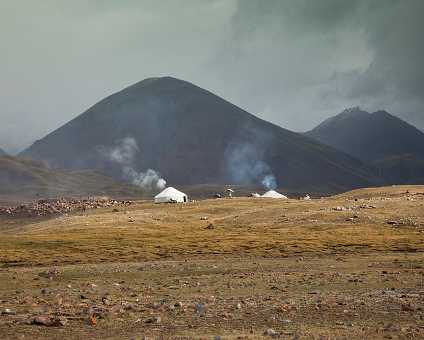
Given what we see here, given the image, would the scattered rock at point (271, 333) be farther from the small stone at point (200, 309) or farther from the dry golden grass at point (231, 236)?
the dry golden grass at point (231, 236)

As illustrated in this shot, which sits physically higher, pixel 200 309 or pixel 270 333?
pixel 200 309

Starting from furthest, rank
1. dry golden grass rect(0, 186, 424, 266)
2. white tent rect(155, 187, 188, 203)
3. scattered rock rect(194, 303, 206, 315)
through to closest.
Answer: white tent rect(155, 187, 188, 203) → dry golden grass rect(0, 186, 424, 266) → scattered rock rect(194, 303, 206, 315)

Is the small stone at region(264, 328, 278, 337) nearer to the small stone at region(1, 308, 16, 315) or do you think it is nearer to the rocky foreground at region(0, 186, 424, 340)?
the rocky foreground at region(0, 186, 424, 340)

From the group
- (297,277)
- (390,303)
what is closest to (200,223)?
(297,277)

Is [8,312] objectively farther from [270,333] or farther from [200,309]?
[270,333]

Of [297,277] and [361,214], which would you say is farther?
[361,214]

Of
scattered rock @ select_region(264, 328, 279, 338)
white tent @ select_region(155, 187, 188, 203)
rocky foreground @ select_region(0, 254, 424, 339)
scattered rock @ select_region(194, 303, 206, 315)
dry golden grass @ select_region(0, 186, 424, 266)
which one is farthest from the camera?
white tent @ select_region(155, 187, 188, 203)

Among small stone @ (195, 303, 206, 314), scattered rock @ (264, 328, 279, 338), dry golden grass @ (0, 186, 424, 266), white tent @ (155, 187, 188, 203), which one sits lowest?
Result: scattered rock @ (264, 328, 279, 338)

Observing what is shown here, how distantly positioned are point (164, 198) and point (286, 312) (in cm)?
12736

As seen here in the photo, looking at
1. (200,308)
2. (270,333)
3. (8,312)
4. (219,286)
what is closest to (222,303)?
(200,308)

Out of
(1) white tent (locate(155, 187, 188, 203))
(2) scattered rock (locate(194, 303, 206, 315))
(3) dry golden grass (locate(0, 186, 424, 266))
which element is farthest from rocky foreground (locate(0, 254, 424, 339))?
(1) white tent (locate(155, 187, 188, 203))

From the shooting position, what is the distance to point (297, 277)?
27.4 metres

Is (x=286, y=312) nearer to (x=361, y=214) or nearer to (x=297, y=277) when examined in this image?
(x=297, y=277)

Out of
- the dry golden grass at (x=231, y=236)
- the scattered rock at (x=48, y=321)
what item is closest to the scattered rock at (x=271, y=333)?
the scattered rock at (x=48, y=321)
